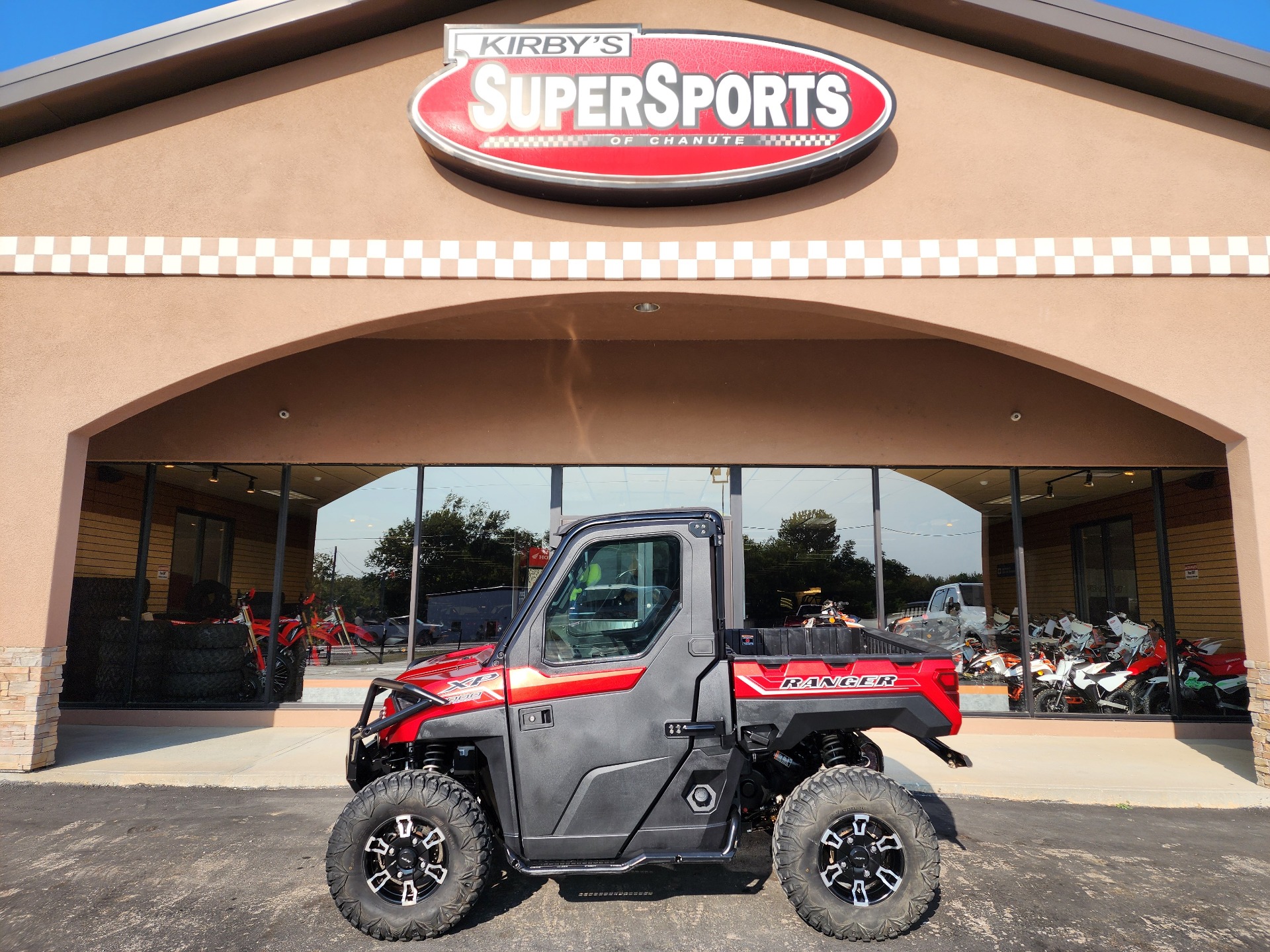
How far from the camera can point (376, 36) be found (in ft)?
25.7

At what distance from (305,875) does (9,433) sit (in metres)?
5.27

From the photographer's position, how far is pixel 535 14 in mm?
7973

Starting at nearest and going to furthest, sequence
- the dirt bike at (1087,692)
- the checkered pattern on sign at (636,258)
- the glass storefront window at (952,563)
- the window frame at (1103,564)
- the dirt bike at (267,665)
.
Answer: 1. the checkered pattern on sign at (636,258)
2. the dirt bike at (1087,692)
3. the dirt bike at (267,665)
4. the glass storefront window at (952,563)
5. the window frame at (1103,564)

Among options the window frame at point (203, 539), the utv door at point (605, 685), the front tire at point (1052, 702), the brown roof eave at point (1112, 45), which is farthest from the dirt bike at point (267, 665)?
the brown roof eave at point (1112, 45)

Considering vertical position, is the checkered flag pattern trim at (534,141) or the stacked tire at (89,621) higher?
the checkered flag pattern trim at (534,141)

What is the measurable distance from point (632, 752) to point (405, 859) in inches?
50.5

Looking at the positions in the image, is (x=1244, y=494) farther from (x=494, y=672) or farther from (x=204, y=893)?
(x=204, y=893)

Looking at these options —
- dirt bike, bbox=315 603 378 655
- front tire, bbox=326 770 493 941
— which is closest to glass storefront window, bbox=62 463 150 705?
dirt bike, bbox=315 603 378 655

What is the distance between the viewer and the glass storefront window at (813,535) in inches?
372

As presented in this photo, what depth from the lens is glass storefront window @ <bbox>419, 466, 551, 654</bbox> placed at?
9508mm

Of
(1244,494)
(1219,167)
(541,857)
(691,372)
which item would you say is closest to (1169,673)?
(1244,494)

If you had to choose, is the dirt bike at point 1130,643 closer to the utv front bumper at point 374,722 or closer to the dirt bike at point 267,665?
the utv front bumper at point 374,722

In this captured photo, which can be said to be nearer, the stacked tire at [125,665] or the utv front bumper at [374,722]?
the utv front bumper at [374,722]

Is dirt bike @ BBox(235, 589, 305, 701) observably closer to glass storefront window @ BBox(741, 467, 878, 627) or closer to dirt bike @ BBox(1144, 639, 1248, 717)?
glass storefront window @ BBox(741, 467, 878, 627)
